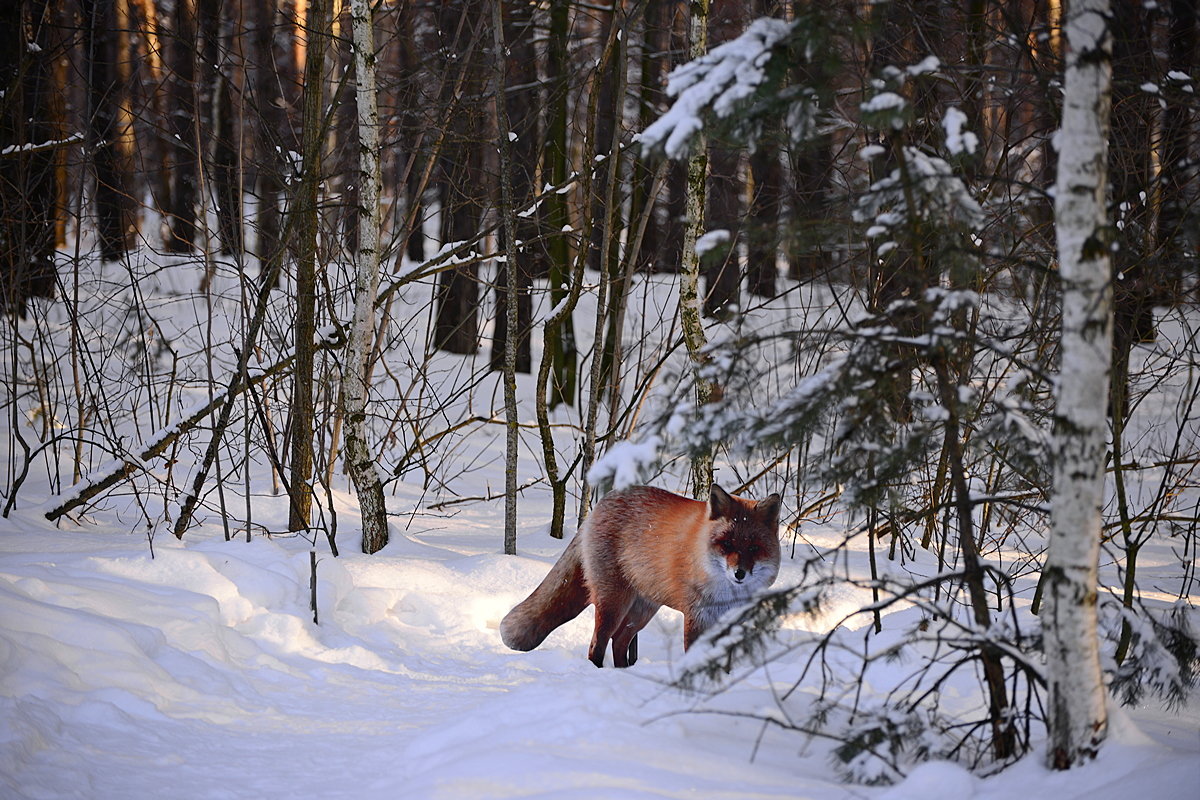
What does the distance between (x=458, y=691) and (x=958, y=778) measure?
259 centimetres

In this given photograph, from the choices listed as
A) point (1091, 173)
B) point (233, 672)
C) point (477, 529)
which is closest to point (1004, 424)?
point (1091, 173)

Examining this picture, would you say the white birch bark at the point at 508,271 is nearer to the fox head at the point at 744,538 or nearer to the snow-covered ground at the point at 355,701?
the snow-covered ground at the point at 355,701

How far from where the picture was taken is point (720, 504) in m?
4.88

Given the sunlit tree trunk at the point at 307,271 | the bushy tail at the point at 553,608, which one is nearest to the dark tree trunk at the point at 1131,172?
the bushy tail at the point at 553,608

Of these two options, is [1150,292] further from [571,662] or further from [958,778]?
[571,662]

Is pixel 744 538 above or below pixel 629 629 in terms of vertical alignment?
above

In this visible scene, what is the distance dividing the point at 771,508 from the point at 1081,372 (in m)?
2.26

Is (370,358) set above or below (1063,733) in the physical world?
above

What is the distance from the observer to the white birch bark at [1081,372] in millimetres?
A: 2785

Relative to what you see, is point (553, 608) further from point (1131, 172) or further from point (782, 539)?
point (1131, 172)

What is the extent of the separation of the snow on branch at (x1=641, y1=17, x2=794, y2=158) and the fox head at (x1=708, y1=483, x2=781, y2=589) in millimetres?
2324

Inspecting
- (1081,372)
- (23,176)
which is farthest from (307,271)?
(1081,372)

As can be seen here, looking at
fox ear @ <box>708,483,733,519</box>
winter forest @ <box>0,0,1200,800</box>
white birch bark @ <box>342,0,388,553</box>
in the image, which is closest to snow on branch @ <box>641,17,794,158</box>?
winter forest @ <box>0,0,1200,800</box>

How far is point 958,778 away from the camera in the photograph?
3008 millimetres
